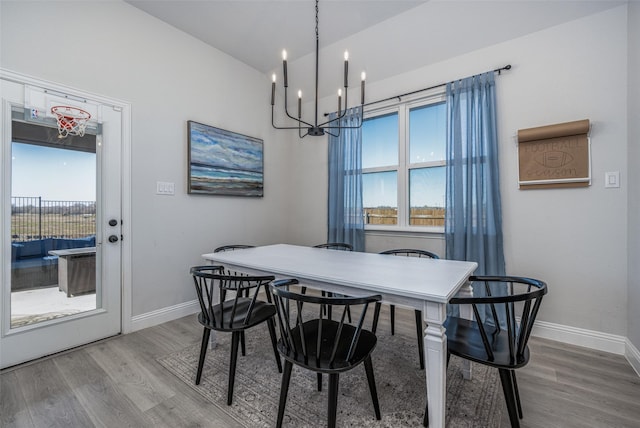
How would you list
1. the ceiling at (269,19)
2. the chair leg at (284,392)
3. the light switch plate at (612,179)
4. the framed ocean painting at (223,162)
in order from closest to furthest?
the chair leg at (284,392), the light switch plate at (612,179), the ceiling at (269,19), the framed ocean painting at (223,162)

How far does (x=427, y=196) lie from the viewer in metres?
3.13

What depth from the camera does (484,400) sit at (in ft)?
5.33

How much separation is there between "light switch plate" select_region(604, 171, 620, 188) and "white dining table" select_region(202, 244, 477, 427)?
1.41m

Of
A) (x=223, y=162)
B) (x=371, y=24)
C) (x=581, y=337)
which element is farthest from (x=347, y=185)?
(x=581, y=337)

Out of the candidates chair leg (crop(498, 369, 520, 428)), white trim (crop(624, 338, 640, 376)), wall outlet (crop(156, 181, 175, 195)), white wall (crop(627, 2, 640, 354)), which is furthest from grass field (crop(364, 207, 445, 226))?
wall outlet (crop(156, 181, 175, 195))

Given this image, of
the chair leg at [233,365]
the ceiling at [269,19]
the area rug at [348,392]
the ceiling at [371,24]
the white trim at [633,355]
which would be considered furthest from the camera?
the ceiling at [269,19]

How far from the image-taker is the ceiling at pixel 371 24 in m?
2.38

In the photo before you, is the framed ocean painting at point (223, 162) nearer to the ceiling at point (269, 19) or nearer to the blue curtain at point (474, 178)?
the ceiling at point (269, 19)

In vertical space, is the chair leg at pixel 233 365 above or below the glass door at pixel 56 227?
below

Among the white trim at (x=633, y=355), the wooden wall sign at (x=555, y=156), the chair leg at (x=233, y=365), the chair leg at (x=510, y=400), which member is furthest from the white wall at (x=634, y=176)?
the chair leg at (x=233, y=365)

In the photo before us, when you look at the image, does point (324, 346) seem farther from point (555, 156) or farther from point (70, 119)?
point (70, 119)

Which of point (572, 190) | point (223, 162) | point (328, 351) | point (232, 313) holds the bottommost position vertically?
point (328, 351)

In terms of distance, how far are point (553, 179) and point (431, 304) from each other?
1962 millimetres

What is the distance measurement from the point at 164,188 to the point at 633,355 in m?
4.05
